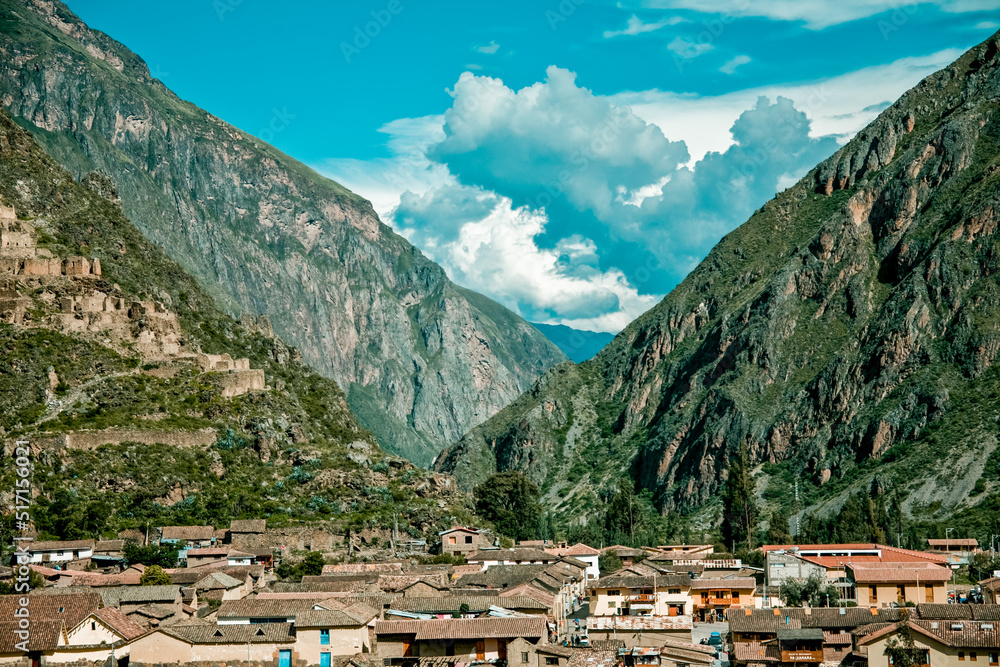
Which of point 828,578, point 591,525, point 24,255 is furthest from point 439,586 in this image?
point 591,525

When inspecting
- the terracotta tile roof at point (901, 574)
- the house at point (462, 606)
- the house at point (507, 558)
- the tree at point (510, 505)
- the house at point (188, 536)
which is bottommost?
the house at point (462, 606)

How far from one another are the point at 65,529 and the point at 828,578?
6773cm

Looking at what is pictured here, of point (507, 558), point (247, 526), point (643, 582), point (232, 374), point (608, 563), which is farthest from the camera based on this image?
point (232, 374)

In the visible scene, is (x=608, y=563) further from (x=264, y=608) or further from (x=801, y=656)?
(x=264, y=608)

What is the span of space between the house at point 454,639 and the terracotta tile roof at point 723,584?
2854cm

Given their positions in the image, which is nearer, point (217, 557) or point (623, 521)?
point (217, 557)

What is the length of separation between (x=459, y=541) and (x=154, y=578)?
3895 centimetres

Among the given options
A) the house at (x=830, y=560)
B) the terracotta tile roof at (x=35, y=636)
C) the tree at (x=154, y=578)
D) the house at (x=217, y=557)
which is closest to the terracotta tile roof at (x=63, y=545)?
the house at (x=217, y=557)

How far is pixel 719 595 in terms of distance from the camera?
105312mm

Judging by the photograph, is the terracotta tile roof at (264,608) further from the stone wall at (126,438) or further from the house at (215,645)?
the stone wall at (126,438)

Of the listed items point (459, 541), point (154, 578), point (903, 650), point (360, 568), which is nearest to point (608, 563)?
point (459, 541)

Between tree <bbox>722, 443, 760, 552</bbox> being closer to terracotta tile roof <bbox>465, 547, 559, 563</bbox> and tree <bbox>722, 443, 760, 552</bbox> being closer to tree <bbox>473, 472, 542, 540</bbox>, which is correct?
tree <bbox>473, 472, 542, 540</bbox>

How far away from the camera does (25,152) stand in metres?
166

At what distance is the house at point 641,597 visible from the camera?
100 meters
